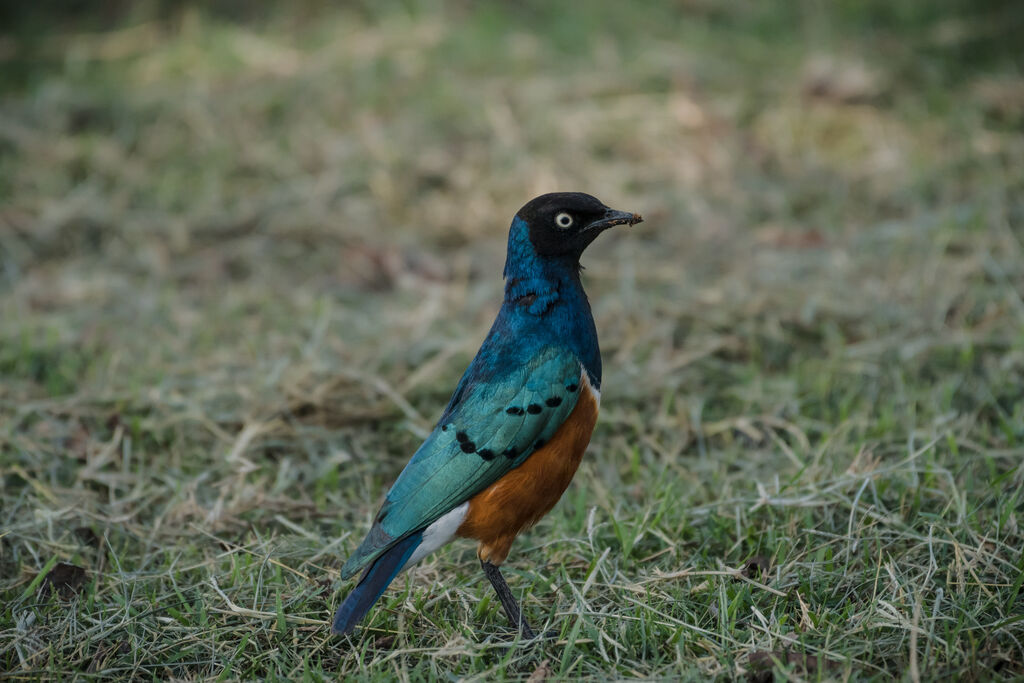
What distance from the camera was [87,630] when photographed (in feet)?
9.57

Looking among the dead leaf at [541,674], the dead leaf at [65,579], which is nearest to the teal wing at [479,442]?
the dead leaf at [541,674]

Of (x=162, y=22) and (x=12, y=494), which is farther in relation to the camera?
(x=162, y=22)

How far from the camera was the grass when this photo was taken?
2.96 m

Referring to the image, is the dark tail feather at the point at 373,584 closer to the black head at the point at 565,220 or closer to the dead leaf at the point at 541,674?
the dead leaf at the point at 541,674

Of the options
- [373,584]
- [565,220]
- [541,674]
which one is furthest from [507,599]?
[565,220]

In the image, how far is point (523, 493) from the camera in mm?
2982

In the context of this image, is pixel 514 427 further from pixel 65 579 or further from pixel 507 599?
pixel 65 579

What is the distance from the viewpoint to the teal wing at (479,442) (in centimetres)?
289

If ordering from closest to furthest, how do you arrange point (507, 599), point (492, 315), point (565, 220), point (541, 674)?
point (541, 674)
point (507, 599)
point (565, 220)
point (492, 315)

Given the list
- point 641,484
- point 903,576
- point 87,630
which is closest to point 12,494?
point 87,630

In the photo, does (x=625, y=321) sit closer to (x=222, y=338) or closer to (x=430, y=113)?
(x=222, y=338)

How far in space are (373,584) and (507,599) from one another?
41 centimetres

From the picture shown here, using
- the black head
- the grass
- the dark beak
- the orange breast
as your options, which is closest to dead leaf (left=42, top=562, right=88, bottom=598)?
the grass

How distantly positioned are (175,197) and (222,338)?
5.87 feet
